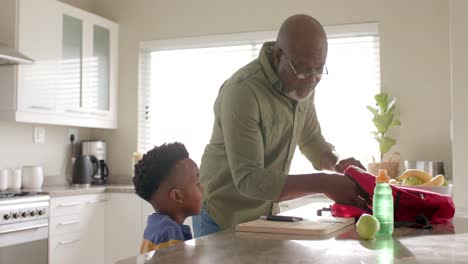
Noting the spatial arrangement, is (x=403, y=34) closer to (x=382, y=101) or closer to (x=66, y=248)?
(x=382, y=101)

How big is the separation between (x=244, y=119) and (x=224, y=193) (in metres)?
0.30

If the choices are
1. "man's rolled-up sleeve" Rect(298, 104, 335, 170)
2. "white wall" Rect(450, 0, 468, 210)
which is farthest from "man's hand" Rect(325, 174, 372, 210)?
"white wall" Rect(450, 0, 468, 210)

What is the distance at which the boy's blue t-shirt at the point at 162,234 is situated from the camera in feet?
5.04

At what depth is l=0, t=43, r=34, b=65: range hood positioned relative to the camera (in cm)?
355

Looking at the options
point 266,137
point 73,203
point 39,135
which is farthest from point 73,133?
point 266,137

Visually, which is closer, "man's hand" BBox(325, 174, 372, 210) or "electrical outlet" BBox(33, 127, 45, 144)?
"man's hand" BBox(325, 174, 372, 210)

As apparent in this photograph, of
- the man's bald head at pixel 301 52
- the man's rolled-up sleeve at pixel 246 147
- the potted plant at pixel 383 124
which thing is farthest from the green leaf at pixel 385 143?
the man's rolled-up sleeve at pixel 246 147

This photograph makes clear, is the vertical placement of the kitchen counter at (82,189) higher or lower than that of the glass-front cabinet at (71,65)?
lower

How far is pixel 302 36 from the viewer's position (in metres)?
1.82

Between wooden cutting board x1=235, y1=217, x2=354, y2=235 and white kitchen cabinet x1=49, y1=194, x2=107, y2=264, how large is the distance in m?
2.53

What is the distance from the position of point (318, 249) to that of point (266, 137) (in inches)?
27.4

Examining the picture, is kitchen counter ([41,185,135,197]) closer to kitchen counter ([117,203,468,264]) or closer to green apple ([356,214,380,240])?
kitchen counter ([117,203,468,264])

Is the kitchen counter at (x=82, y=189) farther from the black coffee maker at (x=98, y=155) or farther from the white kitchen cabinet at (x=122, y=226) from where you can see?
the black coffee maker at (x=98, y=155)

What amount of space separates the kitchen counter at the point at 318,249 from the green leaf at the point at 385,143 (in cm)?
225
